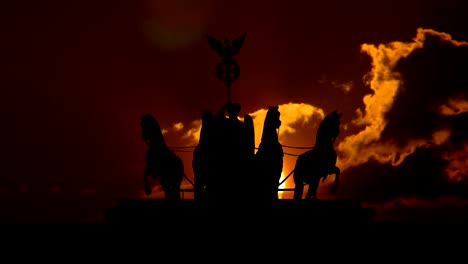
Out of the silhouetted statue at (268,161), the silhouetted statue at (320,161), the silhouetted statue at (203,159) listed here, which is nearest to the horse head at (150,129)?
the silhouetted statue at (203,159)

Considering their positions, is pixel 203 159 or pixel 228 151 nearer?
pixel 228 151

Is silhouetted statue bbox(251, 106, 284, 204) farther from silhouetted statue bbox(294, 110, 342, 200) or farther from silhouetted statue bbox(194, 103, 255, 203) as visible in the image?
silhouetted statue bbox(294, 110, 342, 200)

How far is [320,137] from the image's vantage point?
14.0 meters

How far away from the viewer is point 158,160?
14.3 m

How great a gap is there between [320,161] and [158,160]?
3.33 metres

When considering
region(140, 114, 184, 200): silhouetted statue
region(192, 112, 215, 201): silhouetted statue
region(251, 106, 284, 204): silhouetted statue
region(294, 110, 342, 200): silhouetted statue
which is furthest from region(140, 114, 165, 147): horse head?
region(294, 110, 342, 200): silhouetted statue

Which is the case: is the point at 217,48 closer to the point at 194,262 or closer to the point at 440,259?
the point at 194,262

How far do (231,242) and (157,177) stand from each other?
6.92 ft

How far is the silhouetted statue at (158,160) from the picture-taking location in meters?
14.2

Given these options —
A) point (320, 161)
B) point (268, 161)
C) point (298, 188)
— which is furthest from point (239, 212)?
point (320, 161)

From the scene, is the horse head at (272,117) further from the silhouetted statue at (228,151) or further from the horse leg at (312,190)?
the horse leg at (312,190)

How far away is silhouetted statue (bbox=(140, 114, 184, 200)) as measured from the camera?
14.2 metres

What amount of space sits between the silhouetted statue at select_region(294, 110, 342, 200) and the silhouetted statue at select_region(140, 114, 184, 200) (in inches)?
102

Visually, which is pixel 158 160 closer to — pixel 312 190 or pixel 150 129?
pixel 150 129
